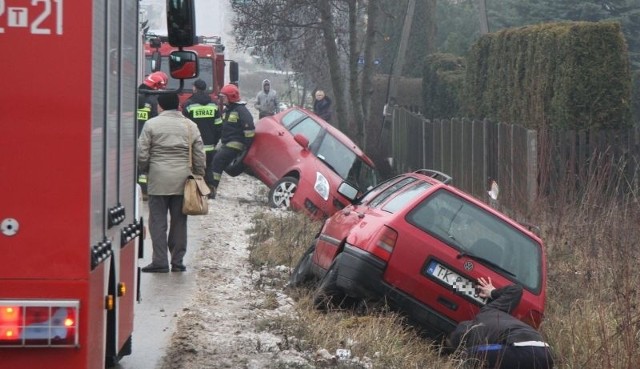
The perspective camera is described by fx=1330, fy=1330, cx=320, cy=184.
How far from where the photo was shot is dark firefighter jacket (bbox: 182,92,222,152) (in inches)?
800

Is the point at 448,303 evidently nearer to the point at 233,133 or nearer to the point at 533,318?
the point at 533,318

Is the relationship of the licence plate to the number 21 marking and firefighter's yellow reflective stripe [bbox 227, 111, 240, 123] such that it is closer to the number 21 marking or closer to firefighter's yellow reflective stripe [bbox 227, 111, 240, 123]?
the number 21 marking

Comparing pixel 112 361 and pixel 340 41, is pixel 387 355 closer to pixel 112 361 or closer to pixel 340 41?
pixel 112 361

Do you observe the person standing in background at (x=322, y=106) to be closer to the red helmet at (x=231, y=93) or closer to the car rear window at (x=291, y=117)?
the car rear window at (x=291, y=117)

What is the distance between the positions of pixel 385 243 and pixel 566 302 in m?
2.62

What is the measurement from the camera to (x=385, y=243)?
10289 mm

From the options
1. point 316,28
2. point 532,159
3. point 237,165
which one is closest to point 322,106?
point 316,28

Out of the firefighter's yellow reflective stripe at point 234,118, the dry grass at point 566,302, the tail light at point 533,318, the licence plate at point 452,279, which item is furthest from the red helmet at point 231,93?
the tail light at point 533,318

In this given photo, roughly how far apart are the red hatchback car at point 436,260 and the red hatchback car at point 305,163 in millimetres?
8877

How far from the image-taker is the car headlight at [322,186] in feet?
65.4

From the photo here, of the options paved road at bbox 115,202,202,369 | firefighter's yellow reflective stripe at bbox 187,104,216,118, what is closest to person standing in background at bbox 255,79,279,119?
firefighter's yellow reflective stripe at bbox 187,104,216,118

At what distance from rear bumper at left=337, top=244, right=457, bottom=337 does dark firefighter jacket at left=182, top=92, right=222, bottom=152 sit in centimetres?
1014

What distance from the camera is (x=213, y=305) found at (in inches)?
436

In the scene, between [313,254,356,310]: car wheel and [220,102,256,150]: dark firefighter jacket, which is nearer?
[313,254,356,310]: car wheel
